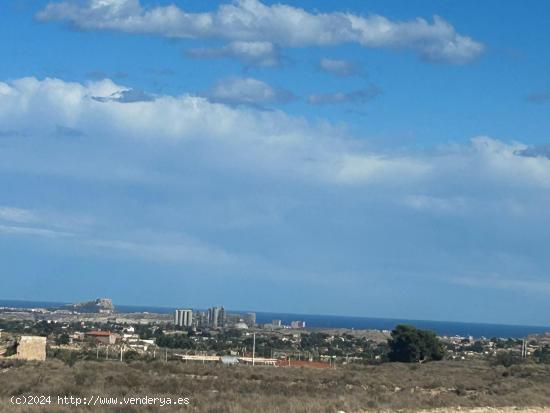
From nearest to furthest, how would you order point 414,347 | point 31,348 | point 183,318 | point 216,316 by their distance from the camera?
point 31,348
point 414,347
point 183,318
point 216,316

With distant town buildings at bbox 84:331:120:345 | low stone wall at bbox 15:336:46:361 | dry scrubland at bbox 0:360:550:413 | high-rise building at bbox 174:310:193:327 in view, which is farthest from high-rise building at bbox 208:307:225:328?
dry scrubland at bbox 0:360:550:413

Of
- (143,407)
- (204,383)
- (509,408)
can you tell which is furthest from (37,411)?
(509,408)

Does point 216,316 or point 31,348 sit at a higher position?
point 216,316

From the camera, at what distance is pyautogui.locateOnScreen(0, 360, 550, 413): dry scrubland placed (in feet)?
85.9

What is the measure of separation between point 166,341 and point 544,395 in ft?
183

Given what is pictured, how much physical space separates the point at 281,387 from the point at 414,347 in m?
32.5

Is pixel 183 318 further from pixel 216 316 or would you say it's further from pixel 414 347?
pixel 414 347

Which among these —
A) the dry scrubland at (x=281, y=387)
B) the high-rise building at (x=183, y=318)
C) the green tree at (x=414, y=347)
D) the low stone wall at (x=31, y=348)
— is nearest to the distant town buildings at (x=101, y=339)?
the green tree at (x=414, y=347)

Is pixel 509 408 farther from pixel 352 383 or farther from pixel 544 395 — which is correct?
pixel 352 383

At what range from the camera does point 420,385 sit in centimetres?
3975

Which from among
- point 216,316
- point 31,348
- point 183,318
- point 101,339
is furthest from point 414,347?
point 216,316

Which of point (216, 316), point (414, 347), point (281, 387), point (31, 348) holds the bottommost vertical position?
point (281, 387)

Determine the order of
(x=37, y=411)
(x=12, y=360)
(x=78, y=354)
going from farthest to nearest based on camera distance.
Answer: (x=78, y=354)
(x=12, y=360)
(x=37, y=411)

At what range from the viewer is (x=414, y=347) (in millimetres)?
64500
